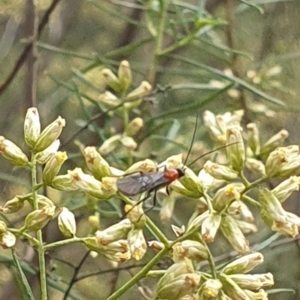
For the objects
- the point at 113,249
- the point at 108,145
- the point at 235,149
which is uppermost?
the point at 235,149

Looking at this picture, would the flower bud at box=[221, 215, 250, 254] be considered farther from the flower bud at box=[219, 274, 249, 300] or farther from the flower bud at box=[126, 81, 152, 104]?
the flower bud at box=[126, 81, 152, 104]

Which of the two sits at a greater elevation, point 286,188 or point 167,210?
point 286,188

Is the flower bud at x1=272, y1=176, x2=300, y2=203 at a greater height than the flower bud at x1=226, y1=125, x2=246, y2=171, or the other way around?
the flower bud at x1=226, y1=125, x2=246, y2=171

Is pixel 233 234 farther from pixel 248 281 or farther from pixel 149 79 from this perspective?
pixel 149 79

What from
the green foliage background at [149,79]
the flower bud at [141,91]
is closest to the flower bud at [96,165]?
the green foliage background at [149,79]

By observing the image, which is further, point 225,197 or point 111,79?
point 111,79

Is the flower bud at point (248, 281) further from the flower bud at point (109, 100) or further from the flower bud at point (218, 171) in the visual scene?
the flower bud at point (109, 100)

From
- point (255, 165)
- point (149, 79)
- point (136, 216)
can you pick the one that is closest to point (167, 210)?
point (255, 165)

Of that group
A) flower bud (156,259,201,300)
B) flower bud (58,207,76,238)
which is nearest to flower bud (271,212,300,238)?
flower bud (156,259,201,300)
